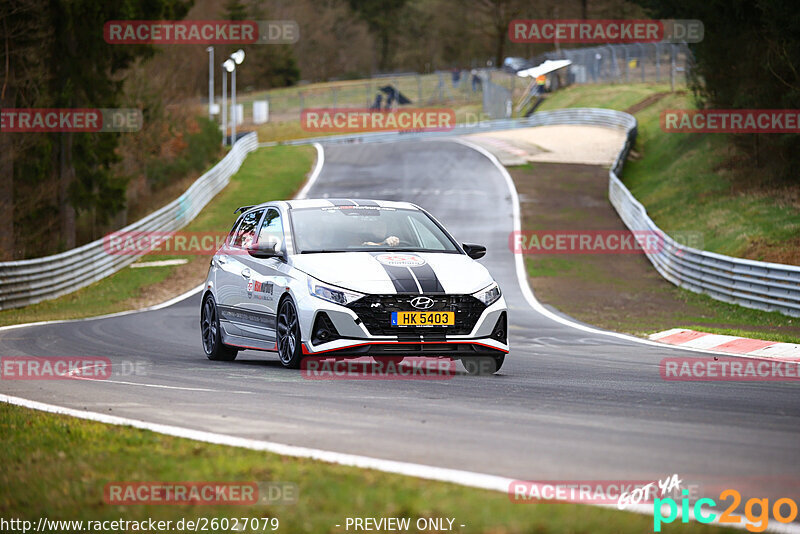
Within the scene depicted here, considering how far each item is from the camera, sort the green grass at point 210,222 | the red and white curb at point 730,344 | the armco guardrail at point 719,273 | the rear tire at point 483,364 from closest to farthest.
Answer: the rear tire at point 483,364 < the red and white curb at point 730,344 < the armco guardrail at point 719,273 < the green grass at point 210,222

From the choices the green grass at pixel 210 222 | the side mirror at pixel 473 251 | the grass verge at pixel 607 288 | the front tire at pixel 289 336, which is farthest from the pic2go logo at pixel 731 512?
the green grass at pixel 210 222

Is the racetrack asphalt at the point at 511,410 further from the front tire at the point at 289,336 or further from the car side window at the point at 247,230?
the car side window at the point at 247,230

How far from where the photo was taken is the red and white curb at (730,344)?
14.3 meters

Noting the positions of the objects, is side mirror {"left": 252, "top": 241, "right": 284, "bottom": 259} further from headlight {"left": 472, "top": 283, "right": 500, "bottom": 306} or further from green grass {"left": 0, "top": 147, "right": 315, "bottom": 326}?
green grass {"left": 0, "top": 147, "right": 315, "bottom": 326}

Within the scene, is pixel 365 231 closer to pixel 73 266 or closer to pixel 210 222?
pixel 73 266

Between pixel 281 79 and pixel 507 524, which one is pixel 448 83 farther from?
pixel 507 524

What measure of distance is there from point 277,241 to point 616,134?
52064mm

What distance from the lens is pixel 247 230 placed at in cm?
1341

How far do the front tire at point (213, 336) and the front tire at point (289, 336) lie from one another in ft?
6.62

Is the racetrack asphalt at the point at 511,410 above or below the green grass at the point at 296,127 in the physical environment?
below

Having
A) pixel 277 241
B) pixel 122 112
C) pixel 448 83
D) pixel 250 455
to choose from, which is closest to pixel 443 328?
pixel 277 241

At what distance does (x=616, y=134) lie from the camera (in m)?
62.0

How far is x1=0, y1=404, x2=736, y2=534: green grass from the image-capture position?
192 inches

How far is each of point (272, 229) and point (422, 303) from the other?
264 cm
